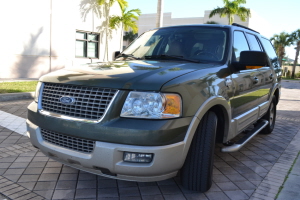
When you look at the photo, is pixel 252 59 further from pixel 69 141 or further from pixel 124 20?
pixel 124 20

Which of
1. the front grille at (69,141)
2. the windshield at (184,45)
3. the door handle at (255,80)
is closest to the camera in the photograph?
the front grille at (69,141)

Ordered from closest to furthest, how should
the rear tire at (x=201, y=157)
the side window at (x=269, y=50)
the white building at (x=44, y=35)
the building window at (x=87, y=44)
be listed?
the rear tire at (x=201, y=157) < the side window at (x=269, y=50) < the white building at (x=44, y=35) < the building window at (x=87, y=44)

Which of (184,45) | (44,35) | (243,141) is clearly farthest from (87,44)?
(243,141)

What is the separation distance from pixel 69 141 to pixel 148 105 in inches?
33.3

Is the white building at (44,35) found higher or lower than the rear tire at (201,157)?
higher

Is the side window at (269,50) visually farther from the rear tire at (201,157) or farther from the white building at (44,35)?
the white building at (44,35)

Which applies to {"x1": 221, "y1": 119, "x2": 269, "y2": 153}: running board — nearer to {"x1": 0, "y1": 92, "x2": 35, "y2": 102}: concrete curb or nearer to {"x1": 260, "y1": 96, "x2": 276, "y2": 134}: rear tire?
{"x1": 260, "y1": 96, "x2": 276, "y2": 134}: rear tire

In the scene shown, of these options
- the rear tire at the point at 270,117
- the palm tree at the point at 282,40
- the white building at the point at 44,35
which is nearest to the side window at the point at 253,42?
the rear tire at the point at 270,117

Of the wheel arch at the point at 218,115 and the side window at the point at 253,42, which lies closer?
the wheel arch at the point at 218,115

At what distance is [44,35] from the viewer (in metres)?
14.0

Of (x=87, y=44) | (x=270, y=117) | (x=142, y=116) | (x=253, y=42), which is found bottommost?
(x=270, y=117)

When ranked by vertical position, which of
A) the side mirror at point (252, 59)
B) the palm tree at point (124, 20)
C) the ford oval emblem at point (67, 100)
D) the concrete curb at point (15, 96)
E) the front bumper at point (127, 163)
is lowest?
the concrete curb at point (15, 96)

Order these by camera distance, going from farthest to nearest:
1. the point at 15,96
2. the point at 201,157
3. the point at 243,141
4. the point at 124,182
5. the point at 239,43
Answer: the point at 15,96, the point at 239,43, the point at 243,141, the point at 124,182, the point at 201,157

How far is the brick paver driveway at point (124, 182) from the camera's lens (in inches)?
116
